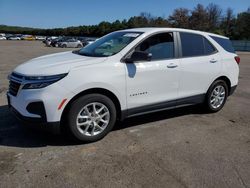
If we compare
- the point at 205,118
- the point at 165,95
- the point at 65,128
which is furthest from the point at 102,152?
the point at 205,118

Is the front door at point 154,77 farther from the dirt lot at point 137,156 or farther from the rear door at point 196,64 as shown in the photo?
the dirt lot at point 137,156

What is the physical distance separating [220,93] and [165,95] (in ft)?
5.54

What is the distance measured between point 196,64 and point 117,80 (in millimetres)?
1807

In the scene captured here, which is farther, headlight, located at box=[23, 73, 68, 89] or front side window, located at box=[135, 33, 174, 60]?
front side window, located at box=[135, 33, 174, 60]

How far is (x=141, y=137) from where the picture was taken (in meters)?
4.55

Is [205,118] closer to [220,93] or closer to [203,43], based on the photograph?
[220,93]

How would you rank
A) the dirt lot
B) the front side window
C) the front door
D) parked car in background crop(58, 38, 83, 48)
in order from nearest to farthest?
the dirt lot
the front door
the front side window
parked car in background crop(58, 38, 83, 48)

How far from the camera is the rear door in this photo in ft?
17.0

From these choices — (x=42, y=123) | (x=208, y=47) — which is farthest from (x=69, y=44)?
(x=42, y=123)

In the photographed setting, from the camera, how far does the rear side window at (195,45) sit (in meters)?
5.21

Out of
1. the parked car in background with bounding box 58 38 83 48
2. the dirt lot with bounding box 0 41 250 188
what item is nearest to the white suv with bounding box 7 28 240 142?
the dirt lot with bounding box 0 41 250 188

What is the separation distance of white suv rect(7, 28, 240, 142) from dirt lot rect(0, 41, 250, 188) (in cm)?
38

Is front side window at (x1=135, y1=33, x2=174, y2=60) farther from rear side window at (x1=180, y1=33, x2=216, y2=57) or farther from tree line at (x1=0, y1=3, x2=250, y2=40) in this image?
tree line at (x1=0, y1=3, x2=250, y2=40)

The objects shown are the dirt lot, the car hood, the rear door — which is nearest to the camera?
the dirt lot
